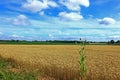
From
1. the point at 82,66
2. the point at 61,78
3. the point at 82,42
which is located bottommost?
the point at 61,78

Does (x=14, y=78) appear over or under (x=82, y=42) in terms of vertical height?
under

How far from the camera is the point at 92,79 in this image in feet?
45.6

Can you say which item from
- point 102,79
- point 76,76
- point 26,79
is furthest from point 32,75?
point 102,79

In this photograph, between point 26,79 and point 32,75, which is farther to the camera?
point 32,75

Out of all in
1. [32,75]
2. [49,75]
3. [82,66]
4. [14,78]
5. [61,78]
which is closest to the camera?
[82,66]

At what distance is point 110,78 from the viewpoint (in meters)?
14.4

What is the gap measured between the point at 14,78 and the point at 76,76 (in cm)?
509

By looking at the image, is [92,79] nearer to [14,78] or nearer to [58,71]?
[58,71]

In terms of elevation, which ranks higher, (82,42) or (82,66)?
(82,42)

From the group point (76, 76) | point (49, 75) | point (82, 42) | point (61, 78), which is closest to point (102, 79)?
point (76, 76)

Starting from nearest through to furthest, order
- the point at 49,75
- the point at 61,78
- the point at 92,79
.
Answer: the point at 92,79 < the point at 61,78 < the point at 49,75

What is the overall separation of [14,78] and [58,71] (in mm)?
6194

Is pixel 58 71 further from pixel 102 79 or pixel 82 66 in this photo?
pixel 82 66

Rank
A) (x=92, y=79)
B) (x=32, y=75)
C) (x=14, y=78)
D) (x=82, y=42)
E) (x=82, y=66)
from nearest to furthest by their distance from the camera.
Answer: (x=82, y=66), (x=82, y=42), (x=14, y=78), (x=32, y=75), (x=92, y=79)
